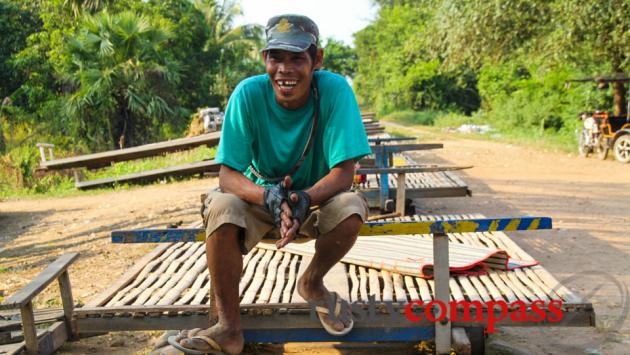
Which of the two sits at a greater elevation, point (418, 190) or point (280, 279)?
point (280, 279)

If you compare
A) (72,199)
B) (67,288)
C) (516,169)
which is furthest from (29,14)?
(67,288)

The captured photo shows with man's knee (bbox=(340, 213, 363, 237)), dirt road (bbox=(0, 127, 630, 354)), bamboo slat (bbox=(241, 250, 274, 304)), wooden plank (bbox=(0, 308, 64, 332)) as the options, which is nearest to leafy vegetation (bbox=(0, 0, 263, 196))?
dirt road (bbox=(0, 127, 630, 354))

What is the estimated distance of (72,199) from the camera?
427 inches

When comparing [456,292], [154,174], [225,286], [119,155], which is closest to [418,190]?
[456,292]

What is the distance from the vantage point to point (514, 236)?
6.45 m

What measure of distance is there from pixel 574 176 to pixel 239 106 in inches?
395

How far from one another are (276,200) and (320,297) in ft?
1.92

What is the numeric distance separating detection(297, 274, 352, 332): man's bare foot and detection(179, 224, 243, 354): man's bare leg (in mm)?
348

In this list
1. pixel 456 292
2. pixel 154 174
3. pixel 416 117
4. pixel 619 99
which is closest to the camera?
pixel 456 292

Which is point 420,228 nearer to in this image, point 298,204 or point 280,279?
point 298,204

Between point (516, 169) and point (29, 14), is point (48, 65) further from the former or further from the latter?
point (516, 169)

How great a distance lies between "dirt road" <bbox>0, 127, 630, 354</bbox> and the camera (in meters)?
3.81

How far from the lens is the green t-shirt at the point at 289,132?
2.70 m

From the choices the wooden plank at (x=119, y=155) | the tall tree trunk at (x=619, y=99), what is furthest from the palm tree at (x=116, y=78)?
the tall tree trunk at (x=619, y=99)
